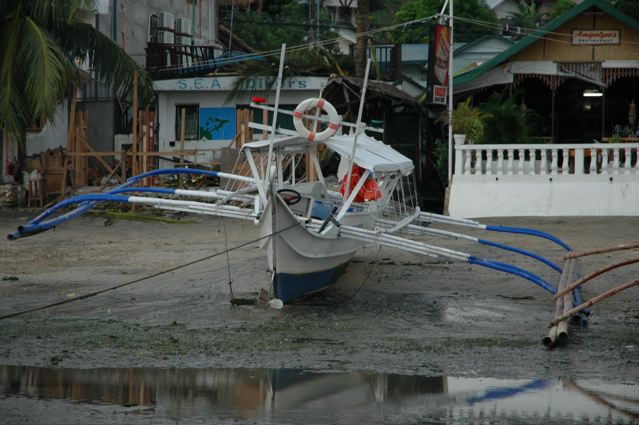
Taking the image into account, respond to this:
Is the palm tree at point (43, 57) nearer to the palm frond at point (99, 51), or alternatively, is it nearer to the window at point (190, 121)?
the palm frond at point (99, 51)

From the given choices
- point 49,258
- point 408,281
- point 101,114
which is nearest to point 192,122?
point 101,114

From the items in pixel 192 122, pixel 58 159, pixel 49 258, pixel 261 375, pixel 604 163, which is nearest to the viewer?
pixel 261 375

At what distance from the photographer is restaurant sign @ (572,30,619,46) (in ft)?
A: 79.1

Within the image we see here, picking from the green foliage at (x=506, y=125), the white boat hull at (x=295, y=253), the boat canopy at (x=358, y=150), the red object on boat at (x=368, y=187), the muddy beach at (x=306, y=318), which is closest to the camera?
the muddy beach at (x=306, y=318)

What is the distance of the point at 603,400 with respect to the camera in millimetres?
8672

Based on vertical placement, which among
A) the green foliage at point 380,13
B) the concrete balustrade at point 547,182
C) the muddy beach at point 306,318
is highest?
the green foliage at point 380,13

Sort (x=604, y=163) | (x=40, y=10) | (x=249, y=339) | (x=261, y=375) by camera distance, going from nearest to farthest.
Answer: (x=261, y=375), (x=249, y=339), (x=604, y=163), (x=40, y=10)

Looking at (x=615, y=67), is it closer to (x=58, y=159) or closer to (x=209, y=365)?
(x=58, y=159)

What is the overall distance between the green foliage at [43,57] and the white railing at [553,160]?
8811 millimetres

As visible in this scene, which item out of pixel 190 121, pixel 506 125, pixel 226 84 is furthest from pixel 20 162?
pixel 506 125

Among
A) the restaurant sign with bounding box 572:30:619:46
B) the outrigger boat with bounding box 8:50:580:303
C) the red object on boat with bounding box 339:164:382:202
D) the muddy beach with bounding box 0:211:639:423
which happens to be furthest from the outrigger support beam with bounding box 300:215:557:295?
the restaurant sign with bounding box 572:30:619:46

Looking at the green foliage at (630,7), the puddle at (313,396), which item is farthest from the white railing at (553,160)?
the puddle at (313,396)

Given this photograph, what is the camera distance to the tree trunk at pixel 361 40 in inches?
1050

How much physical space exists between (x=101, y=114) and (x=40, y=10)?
7.06m
